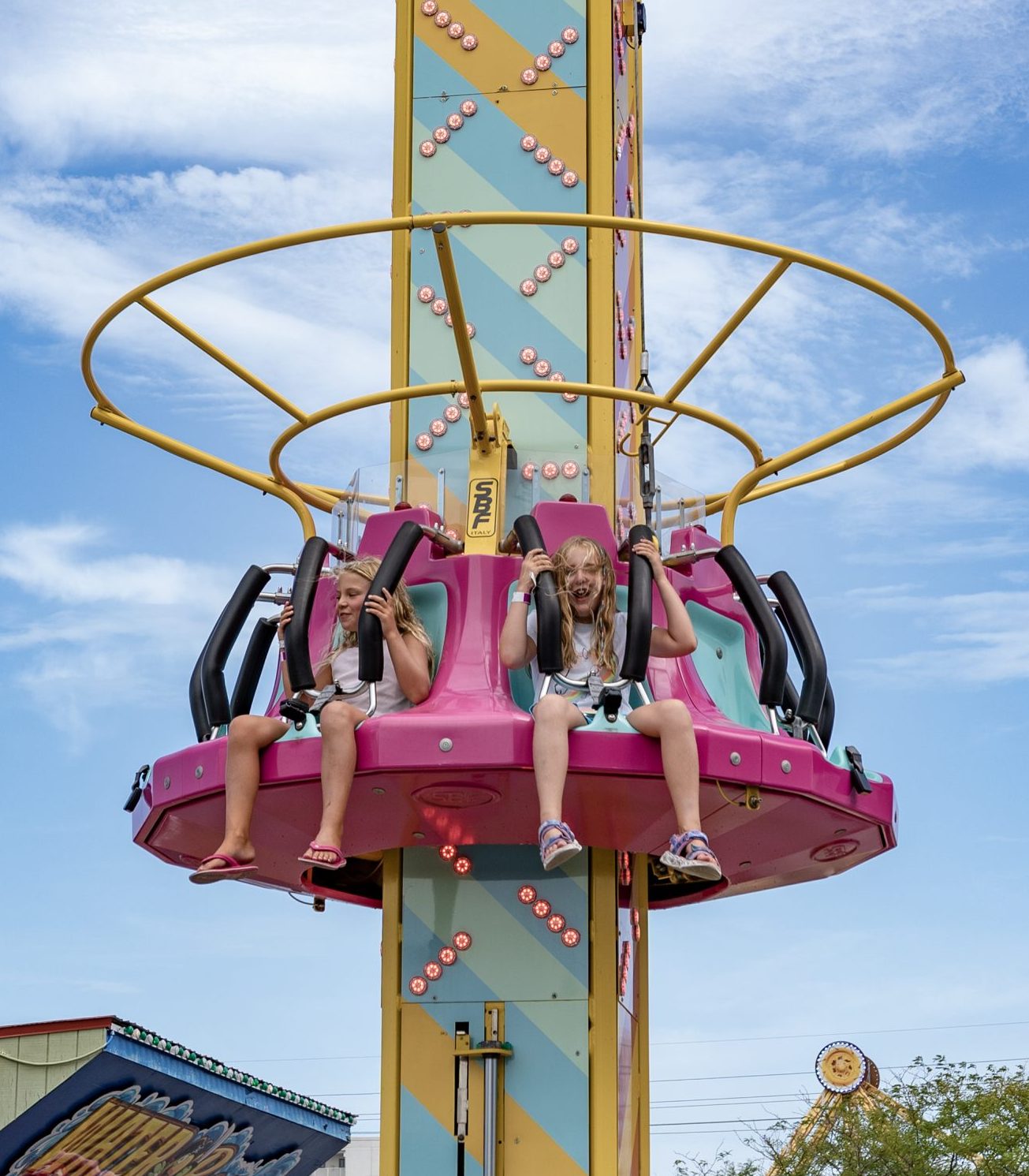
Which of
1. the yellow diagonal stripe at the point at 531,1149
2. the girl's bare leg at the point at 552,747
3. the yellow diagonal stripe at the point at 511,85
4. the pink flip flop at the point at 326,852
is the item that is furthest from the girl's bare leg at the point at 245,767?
the yellow diagonal stripe at the point at 511,85

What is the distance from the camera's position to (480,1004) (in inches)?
399

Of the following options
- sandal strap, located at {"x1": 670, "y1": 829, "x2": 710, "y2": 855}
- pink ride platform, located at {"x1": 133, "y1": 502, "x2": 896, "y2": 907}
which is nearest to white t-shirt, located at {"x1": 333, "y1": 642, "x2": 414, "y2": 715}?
pink ride platform, located at {"x1": 133, "y1": 502, "x2": 896, "y2": 907}

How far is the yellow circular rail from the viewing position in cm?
900

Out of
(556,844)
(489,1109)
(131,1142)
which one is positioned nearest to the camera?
(556,844)

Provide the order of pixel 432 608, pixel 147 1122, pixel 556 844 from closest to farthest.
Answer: pixel 556 844, pixel 432 608, pixel 147 1122

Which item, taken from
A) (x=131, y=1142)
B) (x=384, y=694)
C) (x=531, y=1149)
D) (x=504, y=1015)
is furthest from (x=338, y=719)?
(x=131, y=1142)

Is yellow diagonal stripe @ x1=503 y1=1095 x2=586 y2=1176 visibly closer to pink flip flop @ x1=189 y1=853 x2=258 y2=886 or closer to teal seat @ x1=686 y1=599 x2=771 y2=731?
pink flip flop @ x1=189 y1=853 x2=258 y2=886

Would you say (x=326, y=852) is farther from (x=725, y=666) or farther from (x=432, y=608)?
(x=725, y=666)

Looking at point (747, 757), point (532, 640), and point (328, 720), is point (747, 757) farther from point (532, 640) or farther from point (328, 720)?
point (328, 720)

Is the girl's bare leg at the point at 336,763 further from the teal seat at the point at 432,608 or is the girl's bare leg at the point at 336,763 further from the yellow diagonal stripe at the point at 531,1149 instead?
the yellow diagonal stripe at the point at 531,1149

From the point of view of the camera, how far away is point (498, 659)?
9.71 m

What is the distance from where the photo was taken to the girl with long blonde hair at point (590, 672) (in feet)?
28.6

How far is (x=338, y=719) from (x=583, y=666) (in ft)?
3.89

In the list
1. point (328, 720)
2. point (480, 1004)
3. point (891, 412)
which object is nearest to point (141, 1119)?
point (480, 1004)
